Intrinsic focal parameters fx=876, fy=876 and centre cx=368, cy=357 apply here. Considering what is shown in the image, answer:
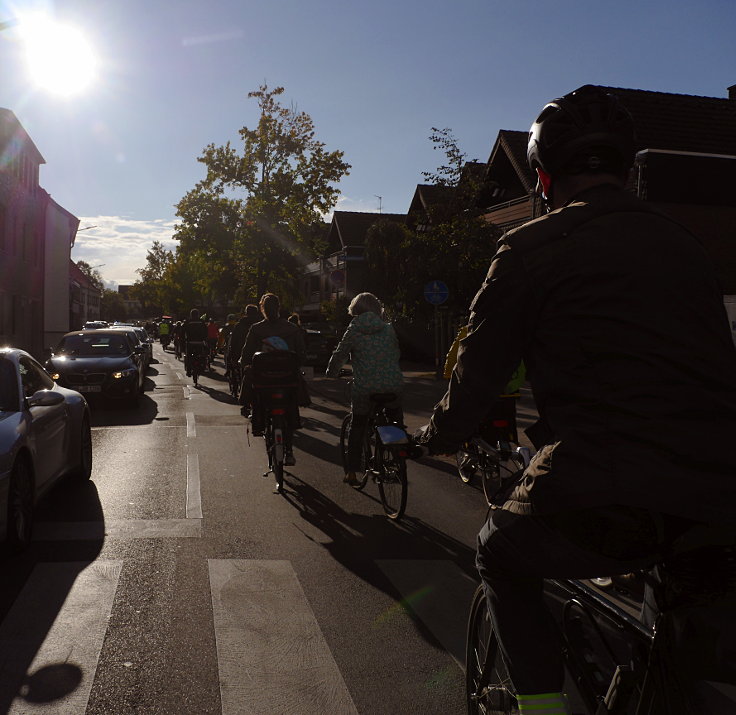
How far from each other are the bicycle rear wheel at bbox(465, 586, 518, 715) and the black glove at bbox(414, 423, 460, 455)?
400mm

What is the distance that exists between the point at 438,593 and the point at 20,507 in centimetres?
285

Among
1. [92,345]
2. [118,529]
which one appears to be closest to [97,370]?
[92,345]

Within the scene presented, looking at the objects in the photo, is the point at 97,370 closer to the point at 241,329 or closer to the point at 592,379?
the point at 241,329

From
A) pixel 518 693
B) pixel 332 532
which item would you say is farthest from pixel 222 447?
pixel 518 693

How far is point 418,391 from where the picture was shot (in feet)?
68.0

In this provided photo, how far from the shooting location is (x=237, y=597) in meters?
4.85

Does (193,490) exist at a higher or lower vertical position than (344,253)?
lower

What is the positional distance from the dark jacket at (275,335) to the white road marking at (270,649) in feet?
12.7

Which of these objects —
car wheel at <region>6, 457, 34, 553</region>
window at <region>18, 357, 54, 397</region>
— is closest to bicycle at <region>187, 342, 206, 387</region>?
window at <region>18, 357, 54, 397</region>

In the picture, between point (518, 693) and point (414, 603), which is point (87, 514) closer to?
point (414, 603)

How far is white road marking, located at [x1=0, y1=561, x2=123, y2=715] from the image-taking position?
3423 mm

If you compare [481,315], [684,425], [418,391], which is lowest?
[418,391]

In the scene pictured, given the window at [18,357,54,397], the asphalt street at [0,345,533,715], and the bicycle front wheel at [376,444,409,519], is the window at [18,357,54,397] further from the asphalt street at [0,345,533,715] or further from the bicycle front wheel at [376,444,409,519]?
the bicycle front wheel at [376,444,409,519]

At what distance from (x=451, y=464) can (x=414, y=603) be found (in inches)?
218
